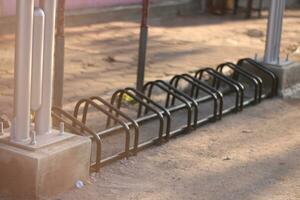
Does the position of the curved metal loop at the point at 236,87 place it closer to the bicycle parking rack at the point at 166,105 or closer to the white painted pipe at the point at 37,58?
the bicycle parking rack at the point at 166,105

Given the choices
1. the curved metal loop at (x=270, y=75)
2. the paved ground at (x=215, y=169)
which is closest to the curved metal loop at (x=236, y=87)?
the paved ground at (x=215, y=169)

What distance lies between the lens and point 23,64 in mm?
4047

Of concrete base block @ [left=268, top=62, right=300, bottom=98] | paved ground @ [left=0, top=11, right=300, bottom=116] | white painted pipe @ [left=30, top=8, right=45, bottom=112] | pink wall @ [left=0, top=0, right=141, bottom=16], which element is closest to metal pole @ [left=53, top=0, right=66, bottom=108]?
paved ground @ [left=0, top=11, right=300, bottom=116]

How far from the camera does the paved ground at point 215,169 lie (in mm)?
4445

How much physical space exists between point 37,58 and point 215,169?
1.59 meters

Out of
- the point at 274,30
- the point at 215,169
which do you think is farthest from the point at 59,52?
the point at 274,30

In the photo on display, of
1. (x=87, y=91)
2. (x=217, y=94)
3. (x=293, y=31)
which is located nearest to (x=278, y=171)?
(x=217, y=94)

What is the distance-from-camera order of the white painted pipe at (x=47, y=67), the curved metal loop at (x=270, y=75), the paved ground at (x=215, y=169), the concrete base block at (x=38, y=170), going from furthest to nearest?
1. the curved metal loop at (x=270, y=75)
2. the paved ground at (x=215, y=169)
3. the white painted pipe at (x=47, y=67)
4. the concrete base block at (x=38, y=170)

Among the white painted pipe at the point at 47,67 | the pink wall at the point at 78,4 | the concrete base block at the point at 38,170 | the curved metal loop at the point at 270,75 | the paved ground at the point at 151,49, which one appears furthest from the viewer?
the pink wall at the point at 78,4

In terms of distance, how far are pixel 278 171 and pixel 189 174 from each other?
68cm

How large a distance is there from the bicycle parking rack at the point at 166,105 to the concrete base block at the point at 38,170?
384 mm

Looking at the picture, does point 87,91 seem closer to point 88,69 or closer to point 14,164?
point 88,69

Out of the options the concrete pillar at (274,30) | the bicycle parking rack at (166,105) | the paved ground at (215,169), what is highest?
the concrete pillar at (274,30)

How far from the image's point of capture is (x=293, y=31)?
13430 millimetres
